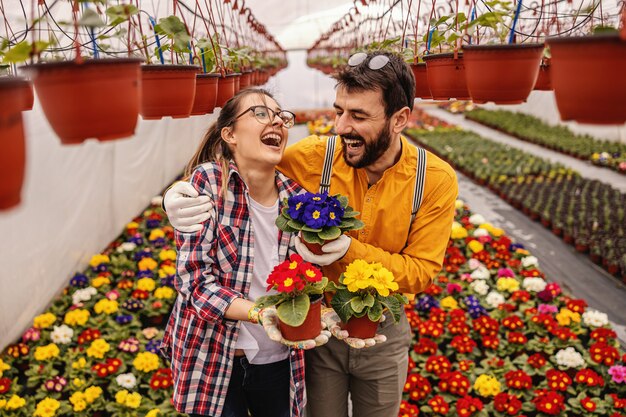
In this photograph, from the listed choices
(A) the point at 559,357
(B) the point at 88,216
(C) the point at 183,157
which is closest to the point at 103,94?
(A) the point at 559,357

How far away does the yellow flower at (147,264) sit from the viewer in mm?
4309

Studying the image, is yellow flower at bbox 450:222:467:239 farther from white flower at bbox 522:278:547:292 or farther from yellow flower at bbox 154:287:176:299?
yellow flower at bbox 154:287:176:299

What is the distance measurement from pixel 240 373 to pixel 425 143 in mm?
10329

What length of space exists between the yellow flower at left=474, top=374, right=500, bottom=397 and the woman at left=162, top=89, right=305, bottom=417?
146 centimetres

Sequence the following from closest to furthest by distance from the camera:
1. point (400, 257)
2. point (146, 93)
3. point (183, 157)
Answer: point (146, 93)
point (400, 257)
point (183, 157)

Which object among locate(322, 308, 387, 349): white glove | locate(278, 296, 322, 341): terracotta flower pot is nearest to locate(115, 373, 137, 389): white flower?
locate(322, 308, 387, 349): white glove

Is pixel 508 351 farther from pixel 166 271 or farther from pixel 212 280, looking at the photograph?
pixel 166 271

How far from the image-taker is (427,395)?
298cm

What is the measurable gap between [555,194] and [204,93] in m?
6.36

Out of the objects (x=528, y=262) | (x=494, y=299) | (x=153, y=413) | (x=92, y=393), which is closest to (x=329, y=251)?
(x=153, y=413)

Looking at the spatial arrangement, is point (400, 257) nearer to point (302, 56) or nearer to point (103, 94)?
point (103, 94)

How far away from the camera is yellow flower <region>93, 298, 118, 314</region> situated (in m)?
3.69

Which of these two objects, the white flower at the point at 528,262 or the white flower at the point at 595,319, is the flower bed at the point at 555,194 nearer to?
the white flower at the point at 528,262

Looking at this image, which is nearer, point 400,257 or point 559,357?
point 400,257
